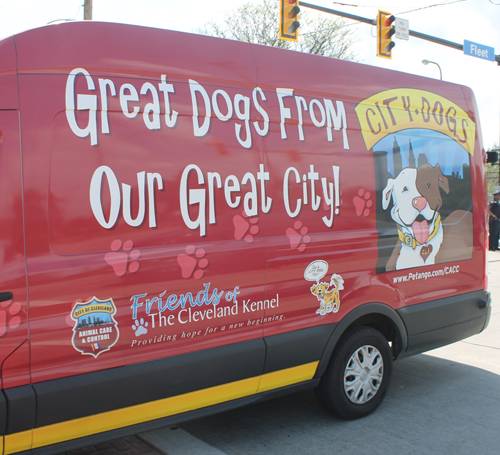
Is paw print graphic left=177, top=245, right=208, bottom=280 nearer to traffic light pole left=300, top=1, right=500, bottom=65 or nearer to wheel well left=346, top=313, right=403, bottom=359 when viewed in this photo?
wheel well left=346, top=313, right=403, bottom=359

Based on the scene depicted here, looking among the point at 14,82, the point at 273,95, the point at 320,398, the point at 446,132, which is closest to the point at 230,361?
the point at 320,398

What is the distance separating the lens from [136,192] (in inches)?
118

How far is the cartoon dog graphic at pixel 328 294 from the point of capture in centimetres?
387

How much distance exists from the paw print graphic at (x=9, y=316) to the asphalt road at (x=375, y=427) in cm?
144

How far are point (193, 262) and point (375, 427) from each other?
211 centimetres

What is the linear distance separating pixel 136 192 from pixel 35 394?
1.17m

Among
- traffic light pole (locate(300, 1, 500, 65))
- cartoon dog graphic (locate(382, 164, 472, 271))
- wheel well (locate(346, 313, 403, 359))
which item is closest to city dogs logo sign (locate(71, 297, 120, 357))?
wheel well (locate(346, 313, 403, 359))

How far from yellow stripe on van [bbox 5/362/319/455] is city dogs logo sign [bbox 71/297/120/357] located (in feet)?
1.25

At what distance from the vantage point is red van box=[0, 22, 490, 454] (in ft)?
8.93

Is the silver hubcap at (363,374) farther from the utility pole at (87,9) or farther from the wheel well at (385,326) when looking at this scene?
the utility pole at (87,9)

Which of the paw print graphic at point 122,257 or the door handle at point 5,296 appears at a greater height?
the paw print graphic at point 122,257

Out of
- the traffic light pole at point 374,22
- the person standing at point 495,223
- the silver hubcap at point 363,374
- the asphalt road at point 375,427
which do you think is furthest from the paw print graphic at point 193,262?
the person standing at point 495,223

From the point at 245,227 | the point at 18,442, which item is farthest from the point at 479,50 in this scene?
the point at 18,442

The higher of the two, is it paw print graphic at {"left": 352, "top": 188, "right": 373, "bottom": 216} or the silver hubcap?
paw print graphic at {"left": 352, "top": 188, "right": 373, "bottom": 216}
